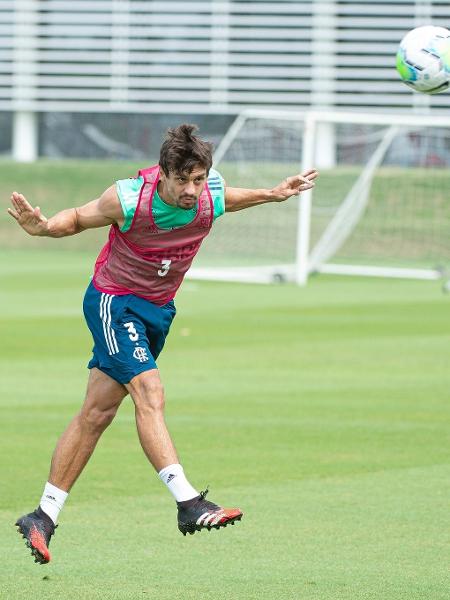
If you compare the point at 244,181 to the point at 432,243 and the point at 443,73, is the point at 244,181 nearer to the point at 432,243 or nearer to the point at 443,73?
the point at 432,243

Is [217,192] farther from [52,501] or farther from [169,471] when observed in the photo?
[52,501]

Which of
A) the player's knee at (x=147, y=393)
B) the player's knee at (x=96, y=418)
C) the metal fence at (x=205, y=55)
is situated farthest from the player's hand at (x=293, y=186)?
the metal fence at (x=205, y=55)

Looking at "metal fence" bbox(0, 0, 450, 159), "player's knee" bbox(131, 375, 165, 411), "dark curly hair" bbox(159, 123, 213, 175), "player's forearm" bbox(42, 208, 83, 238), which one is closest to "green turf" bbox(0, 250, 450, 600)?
"player's knee" bbox(131, 375, 165, 411)

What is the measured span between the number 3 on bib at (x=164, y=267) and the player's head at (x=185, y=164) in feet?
1.34

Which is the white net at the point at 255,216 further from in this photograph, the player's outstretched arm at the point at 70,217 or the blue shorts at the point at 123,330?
the player's outstretched arm at the point at 70,217

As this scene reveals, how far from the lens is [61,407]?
12594 mm

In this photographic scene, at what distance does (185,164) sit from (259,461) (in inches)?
142

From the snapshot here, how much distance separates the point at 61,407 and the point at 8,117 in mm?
32101

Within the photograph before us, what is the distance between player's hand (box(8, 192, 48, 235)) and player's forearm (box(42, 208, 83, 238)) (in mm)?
32

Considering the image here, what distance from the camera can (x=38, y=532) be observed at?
7324mm

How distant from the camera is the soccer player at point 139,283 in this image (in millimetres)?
7332

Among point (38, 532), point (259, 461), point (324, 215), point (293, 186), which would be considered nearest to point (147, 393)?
point (38, 532)

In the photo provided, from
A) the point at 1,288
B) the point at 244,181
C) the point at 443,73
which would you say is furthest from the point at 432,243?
the point at 443,73

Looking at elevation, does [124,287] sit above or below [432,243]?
above
